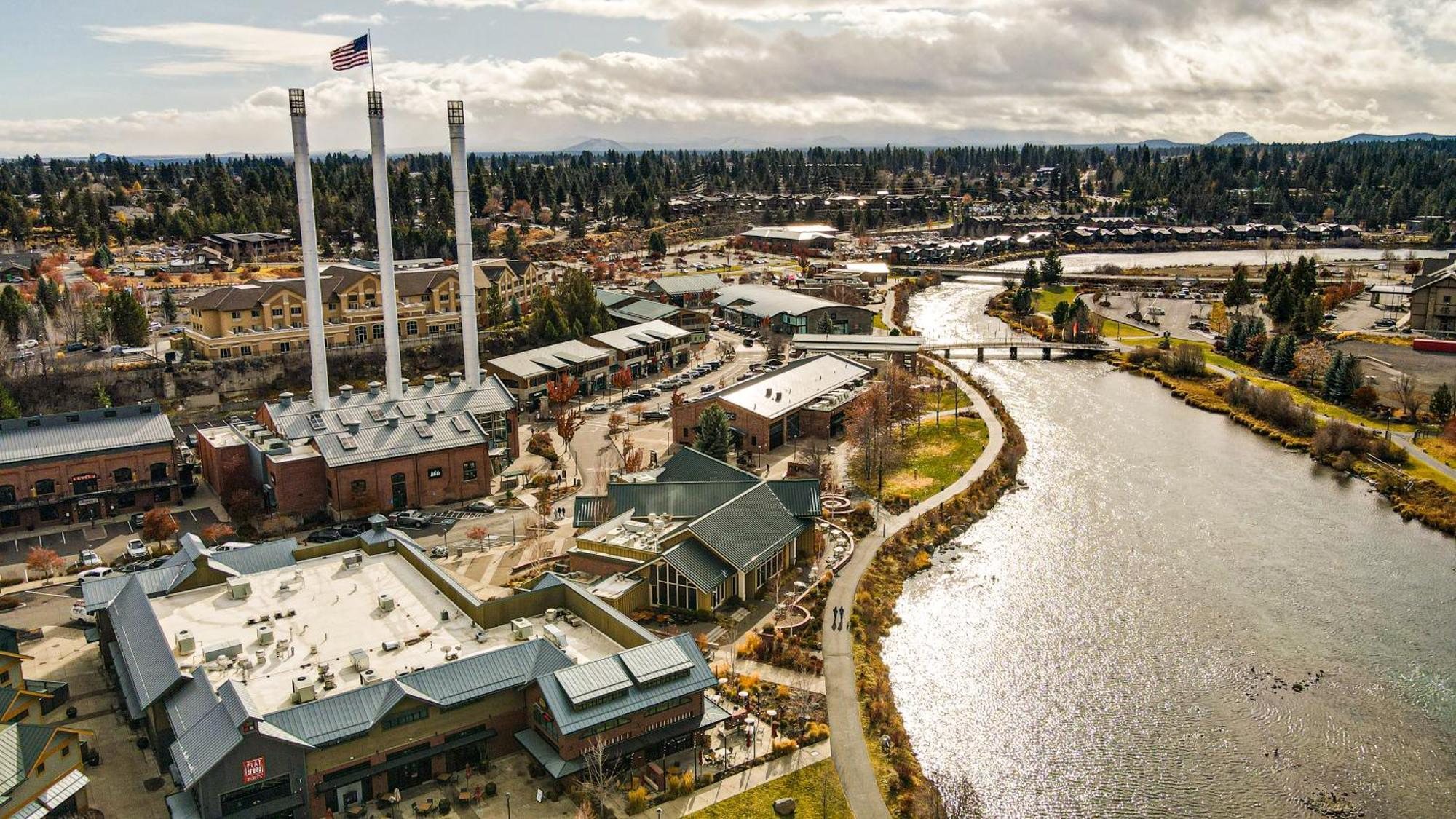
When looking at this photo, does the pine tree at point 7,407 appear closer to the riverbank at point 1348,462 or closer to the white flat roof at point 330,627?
the white flat roof at point 330,627

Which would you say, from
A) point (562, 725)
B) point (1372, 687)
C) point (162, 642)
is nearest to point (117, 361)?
point (162, 642)

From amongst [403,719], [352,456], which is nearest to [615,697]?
[403,719]

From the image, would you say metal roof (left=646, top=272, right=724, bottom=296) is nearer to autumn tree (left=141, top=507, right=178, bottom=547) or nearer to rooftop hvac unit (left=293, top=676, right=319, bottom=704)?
autumn tree (left=141, top=507, right=178, bottom=547)

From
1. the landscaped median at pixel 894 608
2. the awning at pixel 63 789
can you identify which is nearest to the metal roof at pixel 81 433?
the awning at pixel 63 789

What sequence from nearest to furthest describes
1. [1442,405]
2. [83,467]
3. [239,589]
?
[239,589], [83,467], [1442,405]

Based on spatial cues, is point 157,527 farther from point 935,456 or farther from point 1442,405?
point 1442,405

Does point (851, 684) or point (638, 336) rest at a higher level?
point (638, 336)

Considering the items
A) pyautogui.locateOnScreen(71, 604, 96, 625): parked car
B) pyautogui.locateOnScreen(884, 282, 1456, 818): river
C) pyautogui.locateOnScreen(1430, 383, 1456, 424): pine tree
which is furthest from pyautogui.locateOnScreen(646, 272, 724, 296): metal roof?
pyautogui.locateOnScreen(71, 604, 96, 625): parked car

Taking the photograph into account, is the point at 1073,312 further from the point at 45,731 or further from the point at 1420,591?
the point at 45,731
